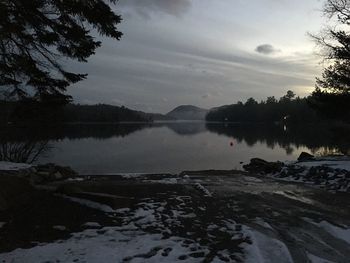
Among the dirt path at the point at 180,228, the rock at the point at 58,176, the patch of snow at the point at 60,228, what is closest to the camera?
the dirt path at the point at 180,228

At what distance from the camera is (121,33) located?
1394 centimetres

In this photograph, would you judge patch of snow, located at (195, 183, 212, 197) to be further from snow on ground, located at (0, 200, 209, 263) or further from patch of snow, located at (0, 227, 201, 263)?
patch of snow, located at (0, 227, 201, 263)

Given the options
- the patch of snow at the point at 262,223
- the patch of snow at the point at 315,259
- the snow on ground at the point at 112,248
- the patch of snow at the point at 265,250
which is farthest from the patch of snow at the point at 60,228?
the patch of snow at the point at 315,259

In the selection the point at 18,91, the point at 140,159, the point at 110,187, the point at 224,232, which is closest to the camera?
the point at 224,232

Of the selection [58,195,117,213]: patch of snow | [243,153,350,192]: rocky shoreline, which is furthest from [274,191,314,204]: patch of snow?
[58,195,117,213]: patch of snow

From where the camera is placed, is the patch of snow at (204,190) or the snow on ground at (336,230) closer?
the snow on ground at (336,230)

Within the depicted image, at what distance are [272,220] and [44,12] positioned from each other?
30.0ft

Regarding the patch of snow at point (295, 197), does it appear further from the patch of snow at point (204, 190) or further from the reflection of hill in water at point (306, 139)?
the reflection of hill in water at point (306, 139)

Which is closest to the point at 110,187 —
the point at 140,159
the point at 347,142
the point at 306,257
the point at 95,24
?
the point at 95,24

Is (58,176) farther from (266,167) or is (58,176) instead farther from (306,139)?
(306,139)

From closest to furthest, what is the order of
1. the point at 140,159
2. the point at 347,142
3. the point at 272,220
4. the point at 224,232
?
the point at 224,232
the point at 272,220
the point at 140,159
the point at 347,142

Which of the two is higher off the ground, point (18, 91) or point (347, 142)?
point (18, 91)

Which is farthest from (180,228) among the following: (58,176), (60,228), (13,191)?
(58,176)

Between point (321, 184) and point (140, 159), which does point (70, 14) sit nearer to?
point (321, 184)
